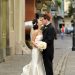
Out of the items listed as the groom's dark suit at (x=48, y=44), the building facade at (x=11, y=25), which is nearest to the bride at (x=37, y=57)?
the groom's dark suit at (x=48, y=44)

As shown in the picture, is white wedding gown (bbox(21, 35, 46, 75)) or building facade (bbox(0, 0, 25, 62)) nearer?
white wedding gown (bbox(21, 35, 46, 75))

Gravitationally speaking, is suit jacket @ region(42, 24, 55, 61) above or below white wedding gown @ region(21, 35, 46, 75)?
above

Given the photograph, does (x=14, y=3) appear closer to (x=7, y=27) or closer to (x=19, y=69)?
(x=7, y=27)

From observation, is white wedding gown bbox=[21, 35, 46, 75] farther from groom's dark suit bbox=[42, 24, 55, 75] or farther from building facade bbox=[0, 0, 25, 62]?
building facade bbox=[0, 0, 25, 62]

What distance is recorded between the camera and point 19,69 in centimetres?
1552

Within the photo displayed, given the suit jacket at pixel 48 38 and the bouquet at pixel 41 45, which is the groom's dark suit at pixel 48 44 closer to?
the suit jacket at pixel 48 38

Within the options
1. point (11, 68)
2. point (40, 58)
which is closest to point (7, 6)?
point (11, 68)

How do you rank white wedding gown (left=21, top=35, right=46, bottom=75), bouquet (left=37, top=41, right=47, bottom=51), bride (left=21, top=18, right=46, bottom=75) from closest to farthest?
bouquet (left=37, top=41, right=47, bottom=51)
bride (left=21, top=18, right=46, bottom=75)
white wedding gown (left=21, top=35, right=46, bottom=75)

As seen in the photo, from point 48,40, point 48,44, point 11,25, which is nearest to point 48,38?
point 48,40

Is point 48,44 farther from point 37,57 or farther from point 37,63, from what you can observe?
point 37,63

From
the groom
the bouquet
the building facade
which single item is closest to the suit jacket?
the groom

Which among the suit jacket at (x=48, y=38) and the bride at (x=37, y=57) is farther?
the bride at (x=37, y=57)

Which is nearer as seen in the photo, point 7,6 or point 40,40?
point 40,40

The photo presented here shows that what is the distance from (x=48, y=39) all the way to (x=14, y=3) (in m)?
13.8
